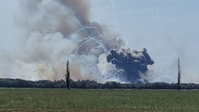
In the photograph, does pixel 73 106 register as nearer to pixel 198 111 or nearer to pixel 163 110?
pixel 163 110

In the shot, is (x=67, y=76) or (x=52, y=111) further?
(x=67, y=76)

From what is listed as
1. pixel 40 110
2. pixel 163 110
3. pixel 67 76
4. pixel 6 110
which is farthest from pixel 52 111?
pixel 67 76

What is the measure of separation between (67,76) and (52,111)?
12734 centimetres

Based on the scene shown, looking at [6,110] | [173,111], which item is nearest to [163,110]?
[173,111]

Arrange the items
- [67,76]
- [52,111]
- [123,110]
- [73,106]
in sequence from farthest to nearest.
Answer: [67,76], [73,106], [123,110], [52,111]

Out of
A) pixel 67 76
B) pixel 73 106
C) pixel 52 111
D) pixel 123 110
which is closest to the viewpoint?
pixel 52 111

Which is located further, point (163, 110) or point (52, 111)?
point (163, 110)

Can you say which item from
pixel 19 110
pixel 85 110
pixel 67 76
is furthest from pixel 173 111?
pixel 67 76

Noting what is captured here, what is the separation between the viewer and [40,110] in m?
51.0

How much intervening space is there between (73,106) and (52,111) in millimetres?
7668

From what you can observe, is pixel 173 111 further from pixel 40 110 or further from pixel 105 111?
pixel 40 110

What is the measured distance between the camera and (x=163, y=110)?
54406mm

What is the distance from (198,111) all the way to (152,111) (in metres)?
4.77

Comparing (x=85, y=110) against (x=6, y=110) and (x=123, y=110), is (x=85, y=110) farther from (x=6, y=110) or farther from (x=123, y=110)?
(x=6, y=110)
